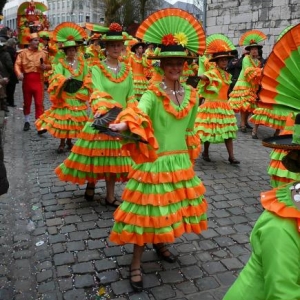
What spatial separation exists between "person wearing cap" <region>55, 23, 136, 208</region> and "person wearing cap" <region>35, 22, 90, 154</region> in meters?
2.45

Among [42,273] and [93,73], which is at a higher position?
[93,73]

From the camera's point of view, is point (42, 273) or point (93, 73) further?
point (93, 73)

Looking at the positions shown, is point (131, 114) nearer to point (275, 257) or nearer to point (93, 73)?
point (275, 257)

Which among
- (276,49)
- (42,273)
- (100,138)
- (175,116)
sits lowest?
(42,273)

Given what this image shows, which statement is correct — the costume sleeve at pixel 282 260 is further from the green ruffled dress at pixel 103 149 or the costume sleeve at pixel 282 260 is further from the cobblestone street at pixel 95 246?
the green ruffled dress at pixel 103 149

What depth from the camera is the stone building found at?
1457cm

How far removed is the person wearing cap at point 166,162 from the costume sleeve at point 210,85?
3022 mm

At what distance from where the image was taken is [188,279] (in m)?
3.85

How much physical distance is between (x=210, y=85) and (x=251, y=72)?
Answer: 3.39 meters

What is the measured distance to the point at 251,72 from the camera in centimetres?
1010

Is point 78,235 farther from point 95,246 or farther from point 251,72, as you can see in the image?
point 251,72

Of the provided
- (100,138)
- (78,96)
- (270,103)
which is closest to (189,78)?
(78,96)

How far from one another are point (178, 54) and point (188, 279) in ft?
6.56

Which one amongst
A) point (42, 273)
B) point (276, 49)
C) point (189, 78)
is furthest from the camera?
point (189, 78)
